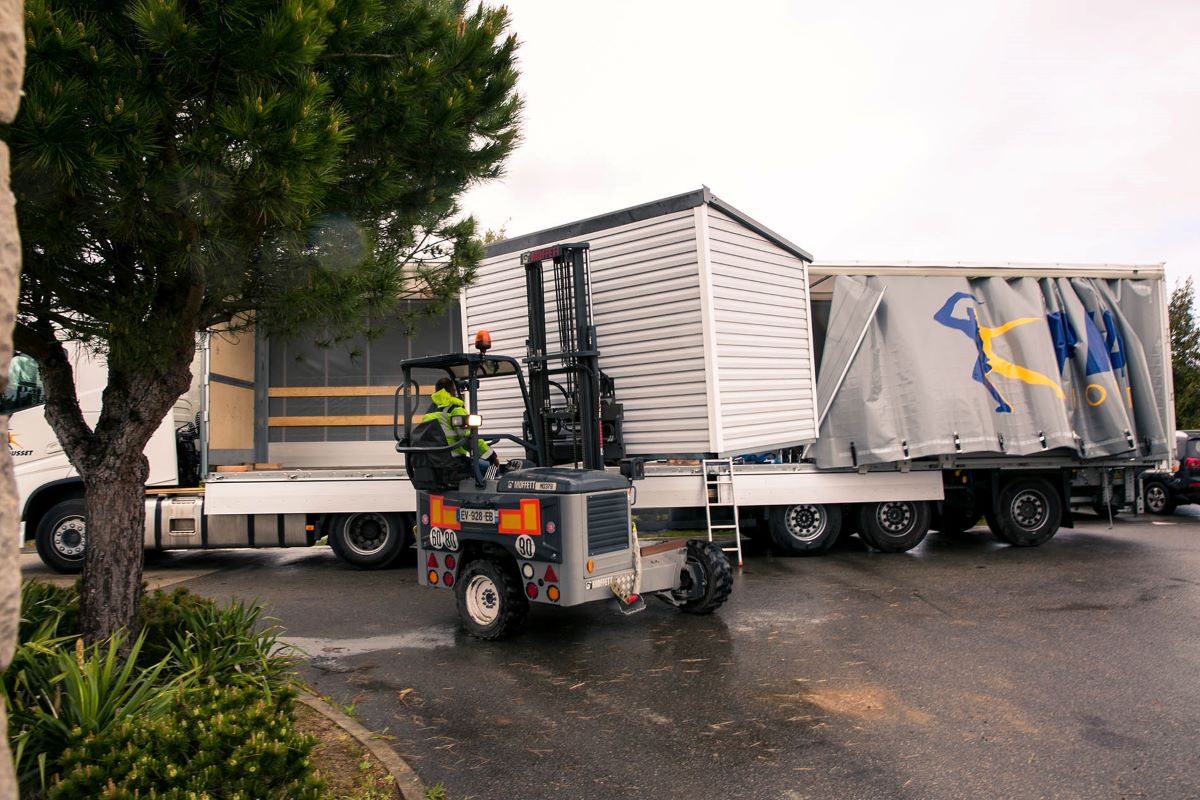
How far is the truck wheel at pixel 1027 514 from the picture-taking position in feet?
36.6

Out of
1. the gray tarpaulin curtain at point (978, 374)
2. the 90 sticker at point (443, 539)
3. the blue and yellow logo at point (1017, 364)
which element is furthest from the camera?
the blue and yellow logo at point (1017, 364)

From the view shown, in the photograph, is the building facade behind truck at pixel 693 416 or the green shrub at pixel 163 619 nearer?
the green shrub at pixel 163 619

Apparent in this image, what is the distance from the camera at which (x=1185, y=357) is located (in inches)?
914

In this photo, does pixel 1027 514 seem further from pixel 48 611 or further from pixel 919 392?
pixel 48 611

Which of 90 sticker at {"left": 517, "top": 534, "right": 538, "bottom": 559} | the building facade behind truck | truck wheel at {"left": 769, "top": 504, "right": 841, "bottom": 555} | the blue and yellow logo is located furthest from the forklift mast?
the blue and yellow logo

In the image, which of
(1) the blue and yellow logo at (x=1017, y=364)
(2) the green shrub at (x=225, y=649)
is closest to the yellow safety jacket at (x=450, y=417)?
(2) the green shrub at (x=225, y=649)

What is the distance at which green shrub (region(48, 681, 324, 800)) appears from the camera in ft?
9.86

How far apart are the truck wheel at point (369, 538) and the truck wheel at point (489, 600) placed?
3.61 m

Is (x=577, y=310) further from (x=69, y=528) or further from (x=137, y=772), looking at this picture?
(x=69, y=528)

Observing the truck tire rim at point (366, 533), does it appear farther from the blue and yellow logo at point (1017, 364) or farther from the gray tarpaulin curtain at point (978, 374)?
the blue and yellow logo at point (1017, 364)

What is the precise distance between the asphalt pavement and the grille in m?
0.86

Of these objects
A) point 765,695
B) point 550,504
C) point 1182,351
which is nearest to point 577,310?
point 550,504

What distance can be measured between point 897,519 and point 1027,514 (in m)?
1.97

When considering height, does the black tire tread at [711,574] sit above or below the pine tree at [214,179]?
below
